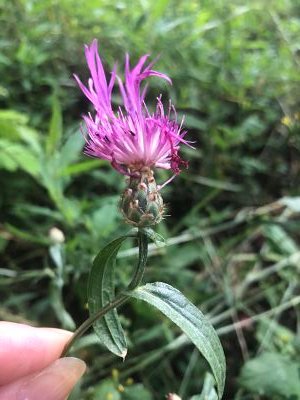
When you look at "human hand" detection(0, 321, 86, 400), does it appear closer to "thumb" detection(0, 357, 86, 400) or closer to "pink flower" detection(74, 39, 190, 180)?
"thumb" detection(0, 357, 86, 400)


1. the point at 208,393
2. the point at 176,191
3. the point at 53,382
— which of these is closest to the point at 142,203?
the point at 53,382

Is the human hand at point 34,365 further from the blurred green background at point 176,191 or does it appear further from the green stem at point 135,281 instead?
the blurred green background at point 176,191

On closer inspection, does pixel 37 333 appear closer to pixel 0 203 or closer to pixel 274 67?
pixel 0 203

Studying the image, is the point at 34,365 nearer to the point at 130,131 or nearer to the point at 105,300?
the point at 105,300

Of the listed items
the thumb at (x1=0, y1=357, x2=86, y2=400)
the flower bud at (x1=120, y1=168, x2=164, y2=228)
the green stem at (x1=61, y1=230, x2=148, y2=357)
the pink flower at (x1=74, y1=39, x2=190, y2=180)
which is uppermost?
the pink flower at (x1=74, y1=39, x2=190, y2=180)

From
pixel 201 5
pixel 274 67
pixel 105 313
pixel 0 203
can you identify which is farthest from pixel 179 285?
pixel 201 5

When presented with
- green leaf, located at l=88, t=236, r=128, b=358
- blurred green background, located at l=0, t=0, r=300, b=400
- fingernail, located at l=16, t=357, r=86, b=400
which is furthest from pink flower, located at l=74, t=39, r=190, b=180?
blurred green background, located at l=0, t=0, r=300, b=400
